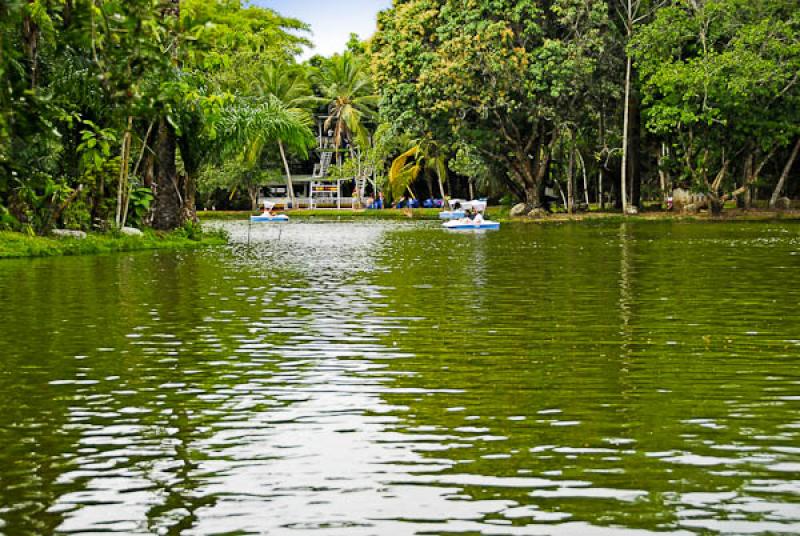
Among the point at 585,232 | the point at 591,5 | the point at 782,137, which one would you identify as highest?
the point at 591,5

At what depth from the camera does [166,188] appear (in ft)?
125

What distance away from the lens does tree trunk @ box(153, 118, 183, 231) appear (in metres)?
37.8

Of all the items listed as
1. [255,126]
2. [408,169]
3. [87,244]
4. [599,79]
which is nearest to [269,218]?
[408,169]

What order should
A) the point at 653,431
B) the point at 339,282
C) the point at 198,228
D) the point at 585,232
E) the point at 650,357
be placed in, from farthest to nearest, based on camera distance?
the point at 585,232, the point at 198,228, the point at 339,282, the point at 650,357, the point at 653,431

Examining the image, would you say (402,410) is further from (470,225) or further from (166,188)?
(470,225)

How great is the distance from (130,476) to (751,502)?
11.6ft

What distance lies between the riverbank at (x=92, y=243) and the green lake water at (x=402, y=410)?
9.40m

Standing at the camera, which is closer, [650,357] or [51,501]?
[51,501]

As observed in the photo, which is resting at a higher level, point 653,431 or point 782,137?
point 782,137

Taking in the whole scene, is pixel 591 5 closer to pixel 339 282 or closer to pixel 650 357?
pixel 339 282

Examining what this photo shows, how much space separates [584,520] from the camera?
248 inches

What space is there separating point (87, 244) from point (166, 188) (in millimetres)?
6703

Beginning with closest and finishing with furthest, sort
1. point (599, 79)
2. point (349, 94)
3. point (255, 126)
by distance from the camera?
point (255, 126) < point (599, 79) < point (349, 94)

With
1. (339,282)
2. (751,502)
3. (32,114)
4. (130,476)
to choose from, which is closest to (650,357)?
(751,502)
